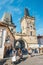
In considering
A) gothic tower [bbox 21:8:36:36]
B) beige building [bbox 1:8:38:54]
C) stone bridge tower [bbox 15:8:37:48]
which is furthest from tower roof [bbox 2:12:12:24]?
gothic tower [bbox 21:8:36:36]

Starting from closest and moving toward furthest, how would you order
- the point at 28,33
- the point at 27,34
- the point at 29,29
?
1. the point at 27,34
2. the point at 28,33
3. the point at 29,29

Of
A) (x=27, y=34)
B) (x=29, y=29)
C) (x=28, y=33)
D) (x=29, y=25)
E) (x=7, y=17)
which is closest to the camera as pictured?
(x=27, y=34)

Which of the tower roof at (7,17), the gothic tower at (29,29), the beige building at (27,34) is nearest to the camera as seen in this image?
the beige building at (27,34)

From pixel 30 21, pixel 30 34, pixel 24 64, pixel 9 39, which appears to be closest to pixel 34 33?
pixel 30 34

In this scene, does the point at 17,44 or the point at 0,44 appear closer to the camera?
the point at 0,44

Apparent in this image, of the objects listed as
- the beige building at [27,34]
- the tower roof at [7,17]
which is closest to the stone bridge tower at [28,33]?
the beige building at [27,34]

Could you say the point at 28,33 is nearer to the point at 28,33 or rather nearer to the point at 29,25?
the point at 28,33

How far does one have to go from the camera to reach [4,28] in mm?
20422

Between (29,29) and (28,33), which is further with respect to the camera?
A: (29,29)

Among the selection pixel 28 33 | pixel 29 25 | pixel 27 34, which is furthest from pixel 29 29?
pixel 27 34

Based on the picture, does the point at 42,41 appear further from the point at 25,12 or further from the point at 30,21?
the point at 25,12

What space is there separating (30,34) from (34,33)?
6.16 ft

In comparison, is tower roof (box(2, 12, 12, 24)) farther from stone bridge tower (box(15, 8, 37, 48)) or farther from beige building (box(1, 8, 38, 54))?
stone bridge tower (box(15, 8, 37, 48))

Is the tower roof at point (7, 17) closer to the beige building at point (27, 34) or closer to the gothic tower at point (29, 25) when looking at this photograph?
the beige building at point (27, 34)
